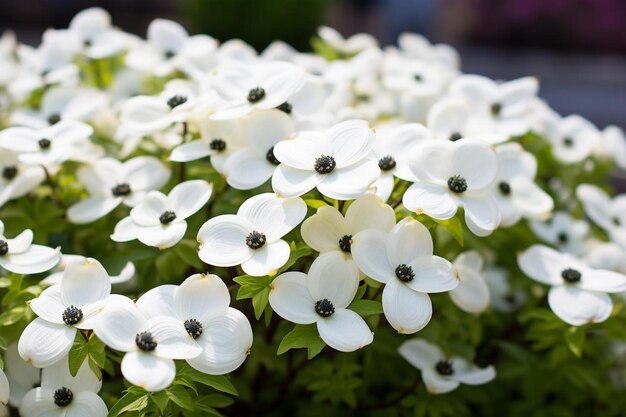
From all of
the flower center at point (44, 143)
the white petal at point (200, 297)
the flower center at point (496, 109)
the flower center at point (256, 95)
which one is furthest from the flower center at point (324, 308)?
the flower center at point (496, 109)

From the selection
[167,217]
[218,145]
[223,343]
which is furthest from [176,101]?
[223,343]

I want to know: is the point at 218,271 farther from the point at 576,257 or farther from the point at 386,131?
the point at 576,257

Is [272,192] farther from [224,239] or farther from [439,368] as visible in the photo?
[439,368]

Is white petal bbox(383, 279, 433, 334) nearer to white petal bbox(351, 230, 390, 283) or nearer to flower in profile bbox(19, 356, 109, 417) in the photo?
white petal bbox(351, 230, 390, 283)

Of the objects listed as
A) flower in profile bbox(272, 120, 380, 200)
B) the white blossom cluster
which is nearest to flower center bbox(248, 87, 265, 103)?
the white blossom cluster

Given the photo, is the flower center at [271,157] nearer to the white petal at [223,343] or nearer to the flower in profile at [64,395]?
the white petal at [223,343]

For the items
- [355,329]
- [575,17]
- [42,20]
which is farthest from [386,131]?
[42,20]
